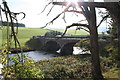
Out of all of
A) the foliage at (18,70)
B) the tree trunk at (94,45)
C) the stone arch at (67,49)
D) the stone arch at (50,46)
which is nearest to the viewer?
the foliage at (18,70)

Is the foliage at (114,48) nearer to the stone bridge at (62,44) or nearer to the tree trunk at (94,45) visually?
the tree trunk at (94,45)

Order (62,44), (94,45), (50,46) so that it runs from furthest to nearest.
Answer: (50,46) → (62,44) → (94,45)

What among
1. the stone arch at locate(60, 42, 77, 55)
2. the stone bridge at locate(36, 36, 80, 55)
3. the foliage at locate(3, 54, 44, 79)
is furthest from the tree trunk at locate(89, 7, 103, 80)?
the stone arch at locate(60, 42, 77, 55)

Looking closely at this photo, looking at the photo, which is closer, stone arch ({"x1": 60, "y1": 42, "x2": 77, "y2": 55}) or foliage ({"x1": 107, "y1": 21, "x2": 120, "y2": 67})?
foliage ({"x1": 107, "y1": 21, "x2": 120, "y2": 67})

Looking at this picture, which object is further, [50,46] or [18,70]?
[50,46]

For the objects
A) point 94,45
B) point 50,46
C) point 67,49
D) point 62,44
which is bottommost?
point 50,46

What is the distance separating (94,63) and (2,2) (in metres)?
10.1

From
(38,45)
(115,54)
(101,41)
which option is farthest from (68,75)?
(38,45)

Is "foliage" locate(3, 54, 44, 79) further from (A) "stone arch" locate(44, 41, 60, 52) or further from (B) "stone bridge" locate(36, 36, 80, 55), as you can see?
(A) "stone arch" locate(44, 41, 60, 52)

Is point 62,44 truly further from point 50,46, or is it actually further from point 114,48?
point 114,48

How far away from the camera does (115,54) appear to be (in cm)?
1055

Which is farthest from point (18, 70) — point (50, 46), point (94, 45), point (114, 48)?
point (50, 46)

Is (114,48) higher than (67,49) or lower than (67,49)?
higher

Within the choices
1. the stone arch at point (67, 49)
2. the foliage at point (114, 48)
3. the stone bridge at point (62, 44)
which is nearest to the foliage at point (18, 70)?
the foliage at point (114, 48)
